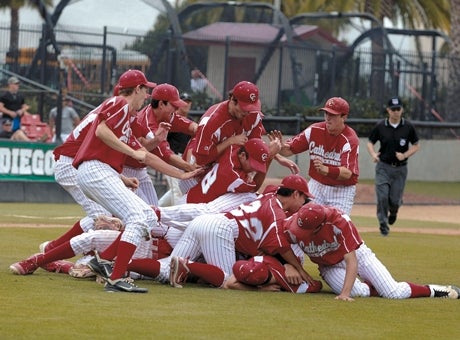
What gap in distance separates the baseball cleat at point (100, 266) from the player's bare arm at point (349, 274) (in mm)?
2001

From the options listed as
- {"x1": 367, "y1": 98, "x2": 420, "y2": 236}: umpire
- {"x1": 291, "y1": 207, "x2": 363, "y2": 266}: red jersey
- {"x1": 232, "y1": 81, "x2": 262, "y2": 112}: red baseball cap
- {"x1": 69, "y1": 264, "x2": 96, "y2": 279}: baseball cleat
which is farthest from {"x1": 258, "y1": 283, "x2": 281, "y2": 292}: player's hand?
{"x1": 367, "y1": 98, "x2": 420, "y2": 236}: umpire

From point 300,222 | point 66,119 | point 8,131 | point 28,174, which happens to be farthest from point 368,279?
point 66,119

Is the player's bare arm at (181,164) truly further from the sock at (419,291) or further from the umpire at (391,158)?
the umpire at (391,158)

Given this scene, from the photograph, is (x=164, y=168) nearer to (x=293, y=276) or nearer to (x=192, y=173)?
(x=192, y=173)

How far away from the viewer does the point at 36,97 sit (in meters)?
26.0

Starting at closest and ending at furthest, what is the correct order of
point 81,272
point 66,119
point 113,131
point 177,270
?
1. point 113,131
2. point 177,270
3. point 81,272
4. point 66,119

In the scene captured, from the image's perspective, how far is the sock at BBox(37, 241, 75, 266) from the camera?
11.1 m

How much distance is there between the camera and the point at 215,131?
11.9m

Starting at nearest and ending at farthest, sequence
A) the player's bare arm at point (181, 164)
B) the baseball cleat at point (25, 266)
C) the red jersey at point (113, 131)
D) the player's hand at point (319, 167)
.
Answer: the red jersey at point (113, 131)
the baseball cleat at point (25, 266)
the player's bare arm at point (181, 164)
the player's hand at point (319, 167)

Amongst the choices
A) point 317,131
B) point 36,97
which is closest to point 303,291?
point 317,131

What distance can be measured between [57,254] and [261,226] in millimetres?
1870

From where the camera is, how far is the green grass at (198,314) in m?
8.38

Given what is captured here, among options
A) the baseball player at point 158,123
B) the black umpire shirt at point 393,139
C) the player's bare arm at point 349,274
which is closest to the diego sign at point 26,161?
the black umpire shirt at point 393,139

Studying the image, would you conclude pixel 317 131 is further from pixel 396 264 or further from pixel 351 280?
pixel 351 280
